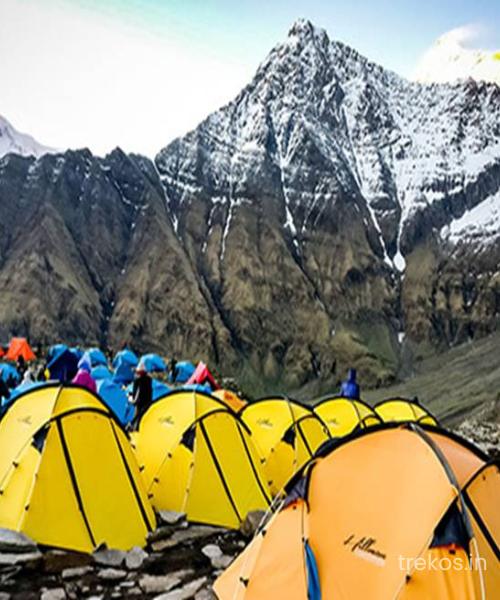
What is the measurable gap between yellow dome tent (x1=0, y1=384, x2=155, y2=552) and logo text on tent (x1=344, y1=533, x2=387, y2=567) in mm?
4293

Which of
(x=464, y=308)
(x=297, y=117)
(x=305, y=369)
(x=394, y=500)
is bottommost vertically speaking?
(x=305, y=369)

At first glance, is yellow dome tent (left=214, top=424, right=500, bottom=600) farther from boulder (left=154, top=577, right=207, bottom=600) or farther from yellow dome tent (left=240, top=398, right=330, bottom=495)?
yellow dome tent (left=240, top=398, right=330, bottom=495)

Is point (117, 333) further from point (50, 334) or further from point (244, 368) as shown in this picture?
point (244, 368)

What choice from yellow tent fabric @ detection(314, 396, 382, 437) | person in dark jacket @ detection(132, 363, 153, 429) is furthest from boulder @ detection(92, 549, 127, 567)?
yellow tent fabric @ detection(314, 396, 382, 437)

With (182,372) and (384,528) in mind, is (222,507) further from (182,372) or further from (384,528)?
(182,372)

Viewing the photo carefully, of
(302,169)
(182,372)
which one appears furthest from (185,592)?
(302,169)

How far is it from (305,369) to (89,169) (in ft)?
253

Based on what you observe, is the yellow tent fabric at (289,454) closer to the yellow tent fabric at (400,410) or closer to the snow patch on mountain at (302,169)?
the yellow tent fabric at (400,410)

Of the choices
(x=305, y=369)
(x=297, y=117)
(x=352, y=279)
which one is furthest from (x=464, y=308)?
(x=297, y=117)

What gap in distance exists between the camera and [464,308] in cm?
14975

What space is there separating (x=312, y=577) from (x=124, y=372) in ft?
95.3

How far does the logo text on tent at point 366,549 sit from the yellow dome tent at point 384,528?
0.04 feet

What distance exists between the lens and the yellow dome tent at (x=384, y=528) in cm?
559

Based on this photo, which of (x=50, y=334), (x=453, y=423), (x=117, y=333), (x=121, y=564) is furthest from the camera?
(x=117, y=333)
